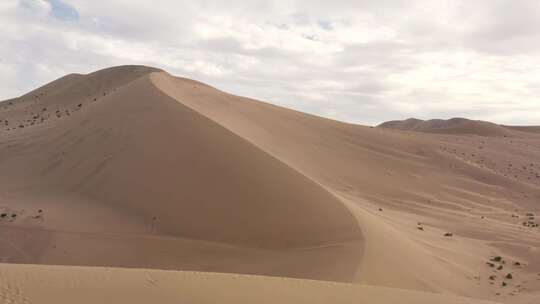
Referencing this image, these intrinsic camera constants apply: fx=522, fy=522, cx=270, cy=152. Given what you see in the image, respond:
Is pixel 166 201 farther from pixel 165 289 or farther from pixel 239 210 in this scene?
pixel 165 289

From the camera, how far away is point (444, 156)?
945 inches

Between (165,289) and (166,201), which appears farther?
(166,201)

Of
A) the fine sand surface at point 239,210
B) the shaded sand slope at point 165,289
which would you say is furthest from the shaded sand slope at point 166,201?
the shaded sand slope at point 165,289

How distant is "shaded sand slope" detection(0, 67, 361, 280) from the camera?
Answer: 10086 mm

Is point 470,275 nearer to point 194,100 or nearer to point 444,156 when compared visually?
→ point 194,100

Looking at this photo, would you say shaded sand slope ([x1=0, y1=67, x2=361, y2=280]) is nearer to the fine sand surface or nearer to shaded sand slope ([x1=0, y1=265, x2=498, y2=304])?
the fine sand surface

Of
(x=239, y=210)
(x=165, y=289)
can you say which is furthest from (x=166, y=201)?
(x=165, y=289)

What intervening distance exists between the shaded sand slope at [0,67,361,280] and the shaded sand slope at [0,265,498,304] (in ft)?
6.55

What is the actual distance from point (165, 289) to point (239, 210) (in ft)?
19.0

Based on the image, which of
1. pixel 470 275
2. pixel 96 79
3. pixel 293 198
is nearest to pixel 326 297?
pixel 470 275

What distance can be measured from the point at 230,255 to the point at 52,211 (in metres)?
4.39

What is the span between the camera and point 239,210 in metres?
11.6

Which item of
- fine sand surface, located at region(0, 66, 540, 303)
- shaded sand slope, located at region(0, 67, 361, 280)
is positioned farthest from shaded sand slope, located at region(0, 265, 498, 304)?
shaded sand slope, located at region(0, 67, 361, 280)

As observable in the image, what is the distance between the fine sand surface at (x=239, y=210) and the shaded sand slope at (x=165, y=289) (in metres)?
0.05
